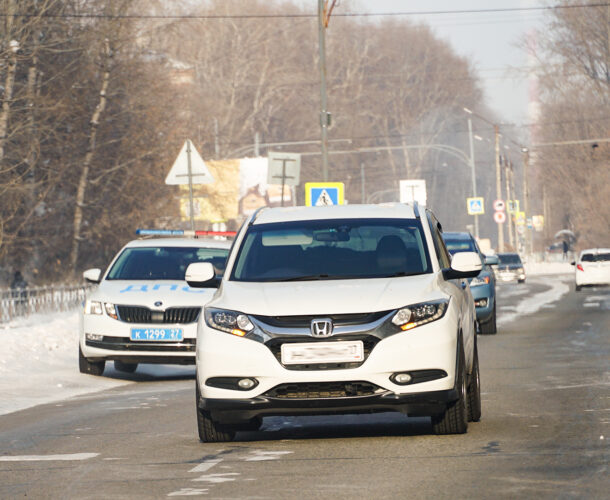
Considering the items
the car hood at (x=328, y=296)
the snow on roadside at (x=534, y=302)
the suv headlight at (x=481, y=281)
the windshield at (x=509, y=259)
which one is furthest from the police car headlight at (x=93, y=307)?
the windshield at (x=509, y=259)

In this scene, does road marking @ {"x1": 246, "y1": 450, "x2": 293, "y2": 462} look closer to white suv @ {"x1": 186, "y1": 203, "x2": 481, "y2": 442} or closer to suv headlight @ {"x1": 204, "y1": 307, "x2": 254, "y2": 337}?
white suv @ {"x1": 186, "y1": 203, "x2": 481, "y2": 442}

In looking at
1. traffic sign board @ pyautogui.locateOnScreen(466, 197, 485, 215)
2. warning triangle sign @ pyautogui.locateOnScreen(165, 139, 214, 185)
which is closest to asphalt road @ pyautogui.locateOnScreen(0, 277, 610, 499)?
warning triangle sign @ pyautogui.locateOnScreen(165, 139, 214, 185)

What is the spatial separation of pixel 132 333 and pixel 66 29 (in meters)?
21.6

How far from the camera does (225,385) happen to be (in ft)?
31.5

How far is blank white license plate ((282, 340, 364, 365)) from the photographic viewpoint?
9.31m

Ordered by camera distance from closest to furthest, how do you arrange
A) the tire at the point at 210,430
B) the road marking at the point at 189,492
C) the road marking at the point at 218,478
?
the road marking at the point at 189,492 → the road marking at the point at 218,478 → the tire at the point at 210,430

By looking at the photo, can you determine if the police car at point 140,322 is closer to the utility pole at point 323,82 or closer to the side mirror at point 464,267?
the side mirror at point 464,267

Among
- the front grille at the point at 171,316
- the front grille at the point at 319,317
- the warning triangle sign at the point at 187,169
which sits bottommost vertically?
the front grille at the point at 171,316

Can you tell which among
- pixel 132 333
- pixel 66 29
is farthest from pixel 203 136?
pixel 132 333

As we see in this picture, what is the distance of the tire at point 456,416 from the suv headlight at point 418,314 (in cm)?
39

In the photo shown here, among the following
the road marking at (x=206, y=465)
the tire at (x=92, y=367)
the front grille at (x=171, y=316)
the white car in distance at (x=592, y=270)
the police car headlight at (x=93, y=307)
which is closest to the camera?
the road marking at (x=206, y=465)

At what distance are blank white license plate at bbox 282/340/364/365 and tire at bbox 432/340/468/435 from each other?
817mm

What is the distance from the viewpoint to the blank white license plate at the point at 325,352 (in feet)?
30.6

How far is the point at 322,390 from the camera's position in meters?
9.41
